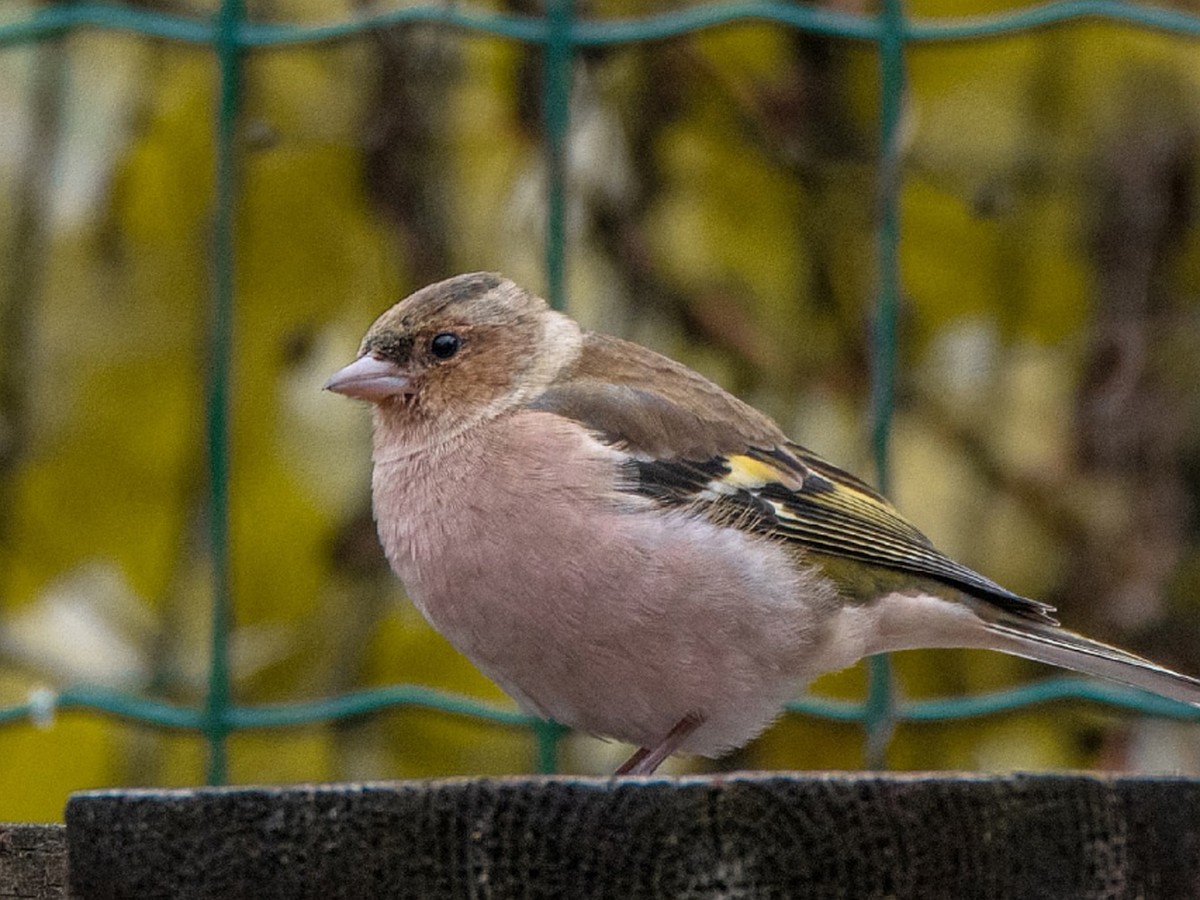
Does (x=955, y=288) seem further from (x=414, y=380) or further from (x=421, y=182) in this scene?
(x=414, y=380)

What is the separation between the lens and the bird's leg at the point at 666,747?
271cm

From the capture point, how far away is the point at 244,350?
3.98 metres

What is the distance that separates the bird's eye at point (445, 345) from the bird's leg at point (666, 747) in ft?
2.35

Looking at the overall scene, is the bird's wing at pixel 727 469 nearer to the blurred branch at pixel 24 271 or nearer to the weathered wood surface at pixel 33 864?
the weathered wood surface at pixel 33 864

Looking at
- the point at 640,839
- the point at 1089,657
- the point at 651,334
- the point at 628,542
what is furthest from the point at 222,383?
the point at 640,839

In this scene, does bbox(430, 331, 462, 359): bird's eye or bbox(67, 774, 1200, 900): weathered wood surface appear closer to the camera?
bbox(67, 774, 1200, 900): weathered wood surface

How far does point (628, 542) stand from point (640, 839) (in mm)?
1325

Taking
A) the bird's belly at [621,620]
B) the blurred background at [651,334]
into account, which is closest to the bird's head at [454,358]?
the bird's belly at [621,620]

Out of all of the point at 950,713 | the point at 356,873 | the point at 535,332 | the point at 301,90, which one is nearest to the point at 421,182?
the point at 301,90

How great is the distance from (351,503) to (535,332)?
35.0 inches

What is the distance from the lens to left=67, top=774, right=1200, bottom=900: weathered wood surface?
1.36 metres

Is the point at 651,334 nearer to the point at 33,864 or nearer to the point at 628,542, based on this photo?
the point at 628,542

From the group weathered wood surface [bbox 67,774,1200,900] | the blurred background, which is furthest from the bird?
weathered wood surface [bbox 67,774,1200,900]

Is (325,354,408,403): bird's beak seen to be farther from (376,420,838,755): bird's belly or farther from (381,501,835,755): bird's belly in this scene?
(381,501,835,755): bird's belly
